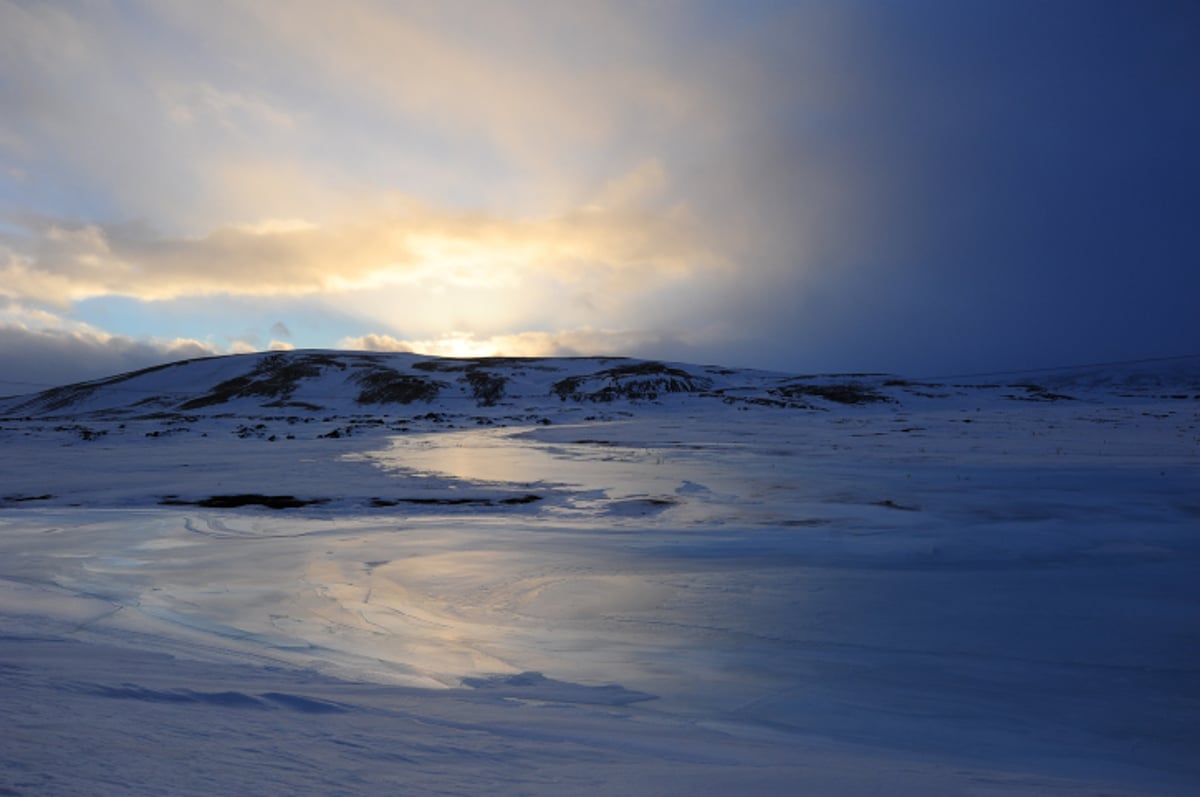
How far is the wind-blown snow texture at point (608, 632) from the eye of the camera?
7.59ft

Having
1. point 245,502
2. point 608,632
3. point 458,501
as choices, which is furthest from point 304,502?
point 608,632

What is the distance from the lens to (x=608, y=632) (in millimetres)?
4793

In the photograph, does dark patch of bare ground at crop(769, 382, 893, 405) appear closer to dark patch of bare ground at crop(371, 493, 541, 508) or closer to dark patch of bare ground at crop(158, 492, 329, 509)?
dark patch of bare ground at crop(371, 493, 541, 508)

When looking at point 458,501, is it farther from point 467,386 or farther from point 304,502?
point 467,386

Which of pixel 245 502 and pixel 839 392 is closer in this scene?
pixel 245 502

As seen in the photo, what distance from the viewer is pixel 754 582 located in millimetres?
5988

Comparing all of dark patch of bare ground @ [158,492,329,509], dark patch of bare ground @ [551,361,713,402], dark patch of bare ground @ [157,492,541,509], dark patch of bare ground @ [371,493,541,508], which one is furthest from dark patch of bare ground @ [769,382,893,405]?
dark patch of bare ground @ [158,492,329,509]

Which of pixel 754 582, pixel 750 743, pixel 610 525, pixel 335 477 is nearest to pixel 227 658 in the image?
pixel 750 743

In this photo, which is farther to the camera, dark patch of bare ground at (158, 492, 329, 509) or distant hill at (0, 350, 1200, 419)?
distant hill at (0, 350, 1200, 419)

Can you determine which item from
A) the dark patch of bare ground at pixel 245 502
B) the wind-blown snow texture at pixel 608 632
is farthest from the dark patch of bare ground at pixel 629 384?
the wind-blown snow texture at pixel 608 632

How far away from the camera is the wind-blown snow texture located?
231cm

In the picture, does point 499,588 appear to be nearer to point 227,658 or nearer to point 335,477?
point 227,658

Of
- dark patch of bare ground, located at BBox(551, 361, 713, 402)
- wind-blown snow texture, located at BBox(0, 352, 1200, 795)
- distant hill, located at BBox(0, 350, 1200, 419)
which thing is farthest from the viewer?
dark patch of bare ground, located at BBox(551, 361, 713, 402)

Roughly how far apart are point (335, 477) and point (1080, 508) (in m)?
12.6
